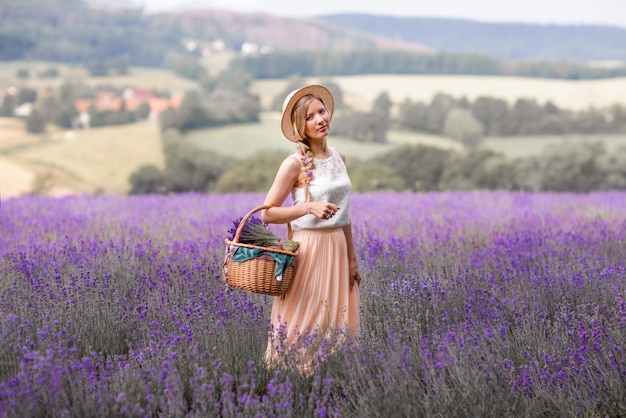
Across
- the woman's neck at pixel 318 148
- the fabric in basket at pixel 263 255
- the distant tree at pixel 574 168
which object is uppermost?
the woman's neck at pixel 318 148

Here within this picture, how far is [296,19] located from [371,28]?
1982 millimetres

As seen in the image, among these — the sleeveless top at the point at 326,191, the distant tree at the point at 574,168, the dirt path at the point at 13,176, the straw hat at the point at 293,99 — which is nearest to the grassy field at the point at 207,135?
the dirt path at the point at 13,176

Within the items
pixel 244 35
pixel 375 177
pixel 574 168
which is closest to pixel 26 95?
pixel 244 35

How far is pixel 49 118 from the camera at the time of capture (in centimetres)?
1568

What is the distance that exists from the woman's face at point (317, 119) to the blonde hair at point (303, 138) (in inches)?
0.6

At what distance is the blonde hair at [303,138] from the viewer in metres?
3.26

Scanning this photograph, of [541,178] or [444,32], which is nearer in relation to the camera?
[541,178]

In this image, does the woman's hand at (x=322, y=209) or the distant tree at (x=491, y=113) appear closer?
the woman's hand at (x=322, y=209)

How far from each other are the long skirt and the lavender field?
9cm

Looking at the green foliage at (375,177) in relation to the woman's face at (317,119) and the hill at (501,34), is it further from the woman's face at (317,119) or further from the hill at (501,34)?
the woman's face at (317,119)

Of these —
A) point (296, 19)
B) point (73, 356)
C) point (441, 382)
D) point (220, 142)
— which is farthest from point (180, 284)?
point (296, 19)

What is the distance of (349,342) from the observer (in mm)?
3225

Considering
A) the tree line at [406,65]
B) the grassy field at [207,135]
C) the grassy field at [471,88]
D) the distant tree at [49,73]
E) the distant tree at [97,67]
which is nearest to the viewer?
the grassy field at [207,135]

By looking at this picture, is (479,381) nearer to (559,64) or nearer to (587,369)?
(587,369)
